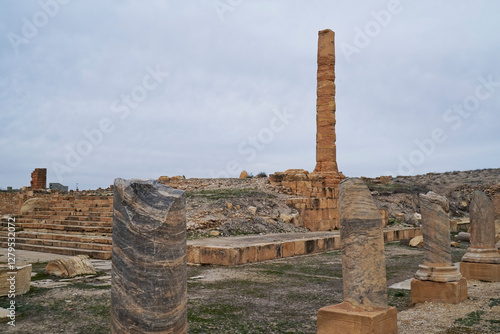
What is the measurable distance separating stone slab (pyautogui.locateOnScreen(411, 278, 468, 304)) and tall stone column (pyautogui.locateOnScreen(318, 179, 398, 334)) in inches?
77.6

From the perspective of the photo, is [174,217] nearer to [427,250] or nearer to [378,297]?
[378,297]

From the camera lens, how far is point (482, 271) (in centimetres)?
753

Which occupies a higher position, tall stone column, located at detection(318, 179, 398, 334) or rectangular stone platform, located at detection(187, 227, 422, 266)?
tall stone column, located at detection(318, 179, 398, 334)

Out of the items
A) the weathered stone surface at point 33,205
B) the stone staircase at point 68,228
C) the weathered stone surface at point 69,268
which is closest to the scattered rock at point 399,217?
the stone staircase at point 68,228

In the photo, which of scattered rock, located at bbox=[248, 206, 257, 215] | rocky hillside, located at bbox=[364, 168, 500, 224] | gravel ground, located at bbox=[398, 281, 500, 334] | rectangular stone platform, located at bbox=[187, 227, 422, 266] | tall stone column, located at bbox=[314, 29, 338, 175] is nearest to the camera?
gravel ground, located at bbox=[398, 281, 500, 334]

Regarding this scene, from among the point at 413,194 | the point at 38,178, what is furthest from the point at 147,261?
the point at 38,178

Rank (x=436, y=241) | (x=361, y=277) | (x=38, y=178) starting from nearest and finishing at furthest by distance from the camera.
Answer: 1. (x=361, y=277)
2. (x=436, y=241)
3. (x=38, y=178)

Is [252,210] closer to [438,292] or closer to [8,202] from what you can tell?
[438,292]

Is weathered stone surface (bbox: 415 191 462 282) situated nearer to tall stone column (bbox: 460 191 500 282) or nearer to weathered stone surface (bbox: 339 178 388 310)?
tall stone column (bbox: 460 191 500 282)

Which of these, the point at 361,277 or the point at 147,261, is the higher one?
the point at 147,261

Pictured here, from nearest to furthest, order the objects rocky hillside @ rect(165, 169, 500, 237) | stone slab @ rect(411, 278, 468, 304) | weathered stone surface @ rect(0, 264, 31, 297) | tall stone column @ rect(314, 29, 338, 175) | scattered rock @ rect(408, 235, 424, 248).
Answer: weathered stone surface @ rect(0, 264, 31, 297), stone slab @ rect(411, 278, 468, 304), rocky hillside @ rect(165, 169, 500, 237), scattered rock @ rect(408, 235, 424, 248), tall stone column @ rect(314, 29, 338, 175)

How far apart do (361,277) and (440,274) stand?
2423mm

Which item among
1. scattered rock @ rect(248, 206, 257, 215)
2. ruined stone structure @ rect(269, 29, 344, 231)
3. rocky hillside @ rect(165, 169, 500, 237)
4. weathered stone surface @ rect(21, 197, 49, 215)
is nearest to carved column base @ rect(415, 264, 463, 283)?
rocky hillside @ rect(165, 169, 500, 237)

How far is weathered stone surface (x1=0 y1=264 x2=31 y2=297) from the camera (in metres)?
5.54
